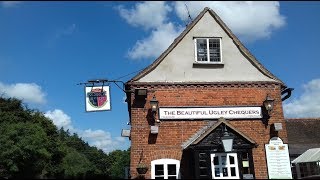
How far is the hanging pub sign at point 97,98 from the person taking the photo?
17.1m

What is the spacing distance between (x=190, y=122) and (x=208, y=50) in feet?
11.8

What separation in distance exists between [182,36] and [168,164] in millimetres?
Result: 6021

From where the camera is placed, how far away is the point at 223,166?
1616 centimetres

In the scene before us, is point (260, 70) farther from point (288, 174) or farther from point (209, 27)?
point (288, 174)

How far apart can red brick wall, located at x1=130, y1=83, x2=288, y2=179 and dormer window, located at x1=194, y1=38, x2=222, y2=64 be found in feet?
4.36

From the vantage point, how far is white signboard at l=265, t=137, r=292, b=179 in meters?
16.9

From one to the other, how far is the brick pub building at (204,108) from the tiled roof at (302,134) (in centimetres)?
1242

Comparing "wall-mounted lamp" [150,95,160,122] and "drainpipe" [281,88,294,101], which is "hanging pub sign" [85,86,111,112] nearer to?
"wall-mounted lamp" [150,95,160,122]

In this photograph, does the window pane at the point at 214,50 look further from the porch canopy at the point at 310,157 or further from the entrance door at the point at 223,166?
the porch canopy at the point at 310,157

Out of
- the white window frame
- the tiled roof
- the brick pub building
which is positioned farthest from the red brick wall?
the tiled roof

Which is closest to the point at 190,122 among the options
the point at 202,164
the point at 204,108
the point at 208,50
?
the point at 204,108

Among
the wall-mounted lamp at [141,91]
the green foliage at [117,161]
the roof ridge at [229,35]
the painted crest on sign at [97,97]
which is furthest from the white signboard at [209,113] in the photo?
the green foliage at [117,161]

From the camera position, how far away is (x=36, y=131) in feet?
137

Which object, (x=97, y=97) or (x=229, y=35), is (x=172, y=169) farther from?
(x=229, y=35)
